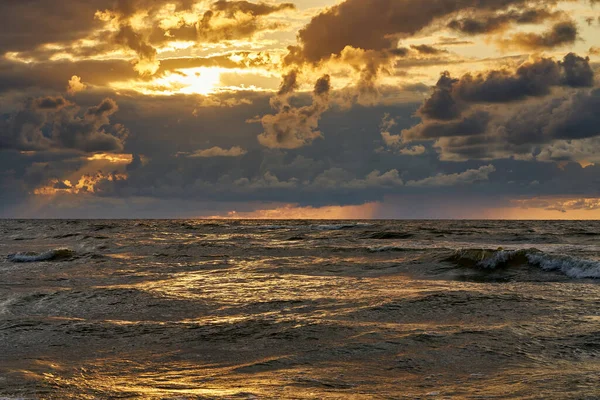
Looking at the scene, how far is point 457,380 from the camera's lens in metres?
9.32

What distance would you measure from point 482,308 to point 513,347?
4518mm

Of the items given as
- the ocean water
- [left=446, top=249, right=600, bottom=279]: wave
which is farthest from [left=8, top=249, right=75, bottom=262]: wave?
[left=446, top=249, right=600, bottom=279]: wave

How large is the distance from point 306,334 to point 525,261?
58.3 ft

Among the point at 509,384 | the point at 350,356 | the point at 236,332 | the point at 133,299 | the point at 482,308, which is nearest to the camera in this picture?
the point at 509,384

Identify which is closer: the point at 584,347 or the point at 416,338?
the point at 584,347

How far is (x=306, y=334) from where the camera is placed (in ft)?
42.3

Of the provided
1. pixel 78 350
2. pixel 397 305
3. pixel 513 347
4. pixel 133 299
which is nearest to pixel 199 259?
pixel 133 299

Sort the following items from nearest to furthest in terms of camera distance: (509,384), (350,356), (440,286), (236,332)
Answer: (509,384), (350,356), (236,332), (440,286)

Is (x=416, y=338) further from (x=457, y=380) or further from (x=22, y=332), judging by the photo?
(x=22, y=332)

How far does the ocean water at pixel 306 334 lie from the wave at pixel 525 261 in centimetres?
19

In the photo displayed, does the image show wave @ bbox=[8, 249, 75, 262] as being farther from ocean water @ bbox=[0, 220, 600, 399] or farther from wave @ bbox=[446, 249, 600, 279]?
wave @ bbox=[446, 249, 600, 279]

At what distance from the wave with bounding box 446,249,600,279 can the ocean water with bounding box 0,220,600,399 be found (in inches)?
7.4

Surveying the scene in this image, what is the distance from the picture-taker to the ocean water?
9.08m

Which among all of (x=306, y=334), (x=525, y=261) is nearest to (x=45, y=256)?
(x=306, y=334)
